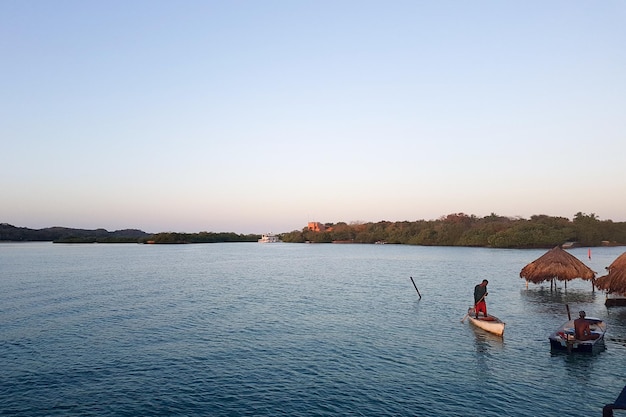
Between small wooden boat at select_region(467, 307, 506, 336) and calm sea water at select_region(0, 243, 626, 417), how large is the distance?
0.55m

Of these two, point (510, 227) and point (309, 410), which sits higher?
point (510, 227)

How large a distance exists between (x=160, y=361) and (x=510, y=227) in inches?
6580

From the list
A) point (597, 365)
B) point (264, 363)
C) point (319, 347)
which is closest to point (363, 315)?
point (319, 347)

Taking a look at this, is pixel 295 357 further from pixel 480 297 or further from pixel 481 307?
pixel 481 307

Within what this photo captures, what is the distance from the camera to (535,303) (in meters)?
45.7

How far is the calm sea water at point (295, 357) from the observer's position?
19.3 metres

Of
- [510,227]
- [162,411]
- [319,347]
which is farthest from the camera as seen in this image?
[510,227]

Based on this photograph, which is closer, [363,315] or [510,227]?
[363,315]

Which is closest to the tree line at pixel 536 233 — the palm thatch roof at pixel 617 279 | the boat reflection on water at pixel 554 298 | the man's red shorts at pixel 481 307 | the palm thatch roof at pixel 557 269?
the boat reflection on water at pixel 554 298

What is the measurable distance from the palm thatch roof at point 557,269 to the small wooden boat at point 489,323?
21.3 meters

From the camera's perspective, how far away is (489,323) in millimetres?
31594

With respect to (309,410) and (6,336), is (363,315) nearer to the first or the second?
(309,410)

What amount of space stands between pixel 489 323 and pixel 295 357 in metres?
14.7

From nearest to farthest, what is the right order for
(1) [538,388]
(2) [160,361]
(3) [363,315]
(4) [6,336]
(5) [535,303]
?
(1) [538,388] → (2) [160,361] → (4) [6,336] → (3) [363,315] → (5) [535,303]
